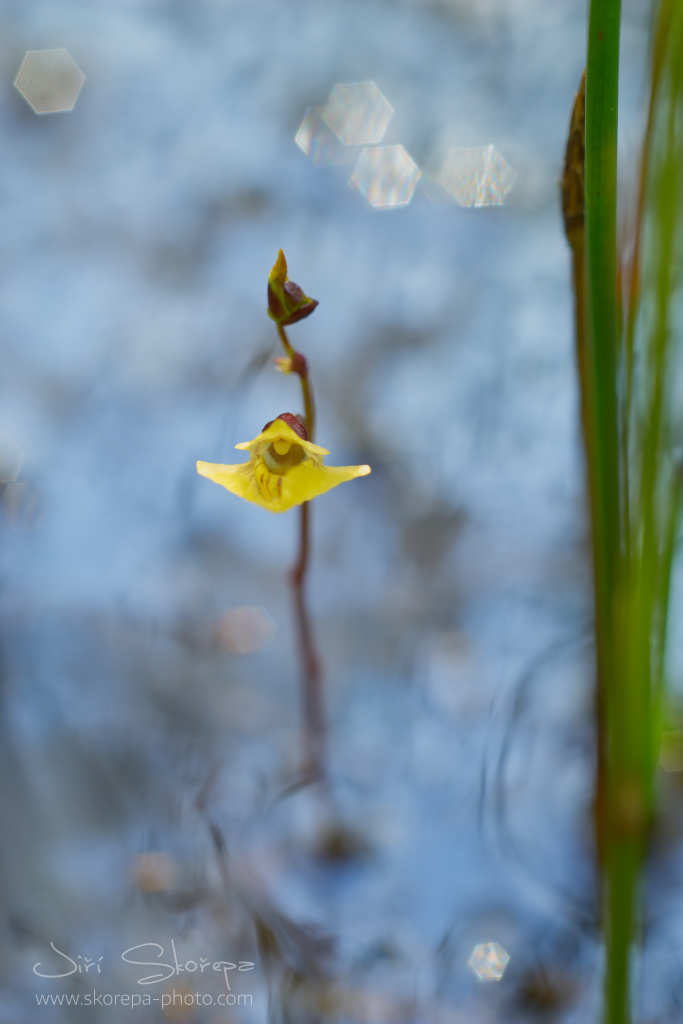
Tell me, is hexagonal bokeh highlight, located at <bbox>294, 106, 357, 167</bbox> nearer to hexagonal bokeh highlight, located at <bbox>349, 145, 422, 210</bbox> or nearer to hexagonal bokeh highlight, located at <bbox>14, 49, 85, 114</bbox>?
hexagonal bokeh highlight, located at <bbox>349, 145, 422, 210</bbox>

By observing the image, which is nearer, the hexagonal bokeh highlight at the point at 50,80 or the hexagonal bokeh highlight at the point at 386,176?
the hexagonal bokeh highlight at the point at 386,176

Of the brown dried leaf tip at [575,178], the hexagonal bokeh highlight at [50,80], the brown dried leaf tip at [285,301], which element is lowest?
the brown dried leaf tip at [285,301]

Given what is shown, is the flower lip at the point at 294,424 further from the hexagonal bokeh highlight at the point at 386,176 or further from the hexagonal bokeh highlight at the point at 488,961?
the hexagonal bokeh highlight at the point at 386,176

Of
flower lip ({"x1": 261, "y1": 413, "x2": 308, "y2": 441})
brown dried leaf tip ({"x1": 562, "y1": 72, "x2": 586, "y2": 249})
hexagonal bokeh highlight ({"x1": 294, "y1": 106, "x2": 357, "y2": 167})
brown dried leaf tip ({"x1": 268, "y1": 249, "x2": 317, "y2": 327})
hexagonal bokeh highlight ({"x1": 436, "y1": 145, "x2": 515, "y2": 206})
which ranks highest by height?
hexagonal bokeh highlight ({"x1": 294, "y1": 106, "x2": 357, "y2": 167})

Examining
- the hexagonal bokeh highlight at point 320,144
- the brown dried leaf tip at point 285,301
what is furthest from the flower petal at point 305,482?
the hexagonal bokeh highlight at point 320,144

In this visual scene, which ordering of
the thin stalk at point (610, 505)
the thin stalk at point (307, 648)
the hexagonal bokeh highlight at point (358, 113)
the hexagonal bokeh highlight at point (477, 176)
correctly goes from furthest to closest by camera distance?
the hexagonal bokeh highlight at point (358, 113) < the hexagonal bokeh highlight at point (477, 176) < the thin stalk at point (307, 648) < the thin stalk at point (610, 505)

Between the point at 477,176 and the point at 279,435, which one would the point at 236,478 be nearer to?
the point at 279,435

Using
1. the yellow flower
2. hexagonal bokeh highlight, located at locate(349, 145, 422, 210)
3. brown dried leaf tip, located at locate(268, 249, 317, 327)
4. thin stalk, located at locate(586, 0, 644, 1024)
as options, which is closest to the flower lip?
the yellow flower
